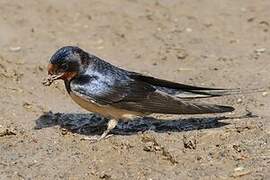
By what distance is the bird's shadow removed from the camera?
616 cm

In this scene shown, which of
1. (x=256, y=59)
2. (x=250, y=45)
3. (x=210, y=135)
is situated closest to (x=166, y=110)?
(x=210, y=135)

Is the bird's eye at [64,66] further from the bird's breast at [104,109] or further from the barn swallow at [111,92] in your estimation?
the bird's breast at [104,109]

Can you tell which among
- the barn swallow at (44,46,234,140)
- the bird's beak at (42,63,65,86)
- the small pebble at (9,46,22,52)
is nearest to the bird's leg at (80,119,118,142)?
the barn swallow at (44,46,234,140)

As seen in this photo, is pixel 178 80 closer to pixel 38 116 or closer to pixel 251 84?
pixel 251 84

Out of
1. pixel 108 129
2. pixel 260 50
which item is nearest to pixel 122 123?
pixel 108 129

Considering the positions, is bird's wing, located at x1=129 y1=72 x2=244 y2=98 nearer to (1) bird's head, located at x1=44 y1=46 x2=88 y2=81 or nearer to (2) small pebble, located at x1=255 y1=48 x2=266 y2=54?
(1) bird's head, located at x1=44 y1=46 x2=88 y2=81

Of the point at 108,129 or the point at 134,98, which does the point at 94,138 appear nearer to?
the point at 108,129

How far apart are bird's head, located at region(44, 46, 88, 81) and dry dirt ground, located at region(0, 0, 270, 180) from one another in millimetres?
537

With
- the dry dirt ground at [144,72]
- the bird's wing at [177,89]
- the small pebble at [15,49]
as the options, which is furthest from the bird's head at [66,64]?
the small pebble at [15,49]

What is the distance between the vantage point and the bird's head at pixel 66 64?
19.1 ft

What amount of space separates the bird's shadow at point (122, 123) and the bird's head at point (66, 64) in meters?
0.60

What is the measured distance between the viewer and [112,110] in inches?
233

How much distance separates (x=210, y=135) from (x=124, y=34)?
337 cm

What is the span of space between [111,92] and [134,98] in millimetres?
191
